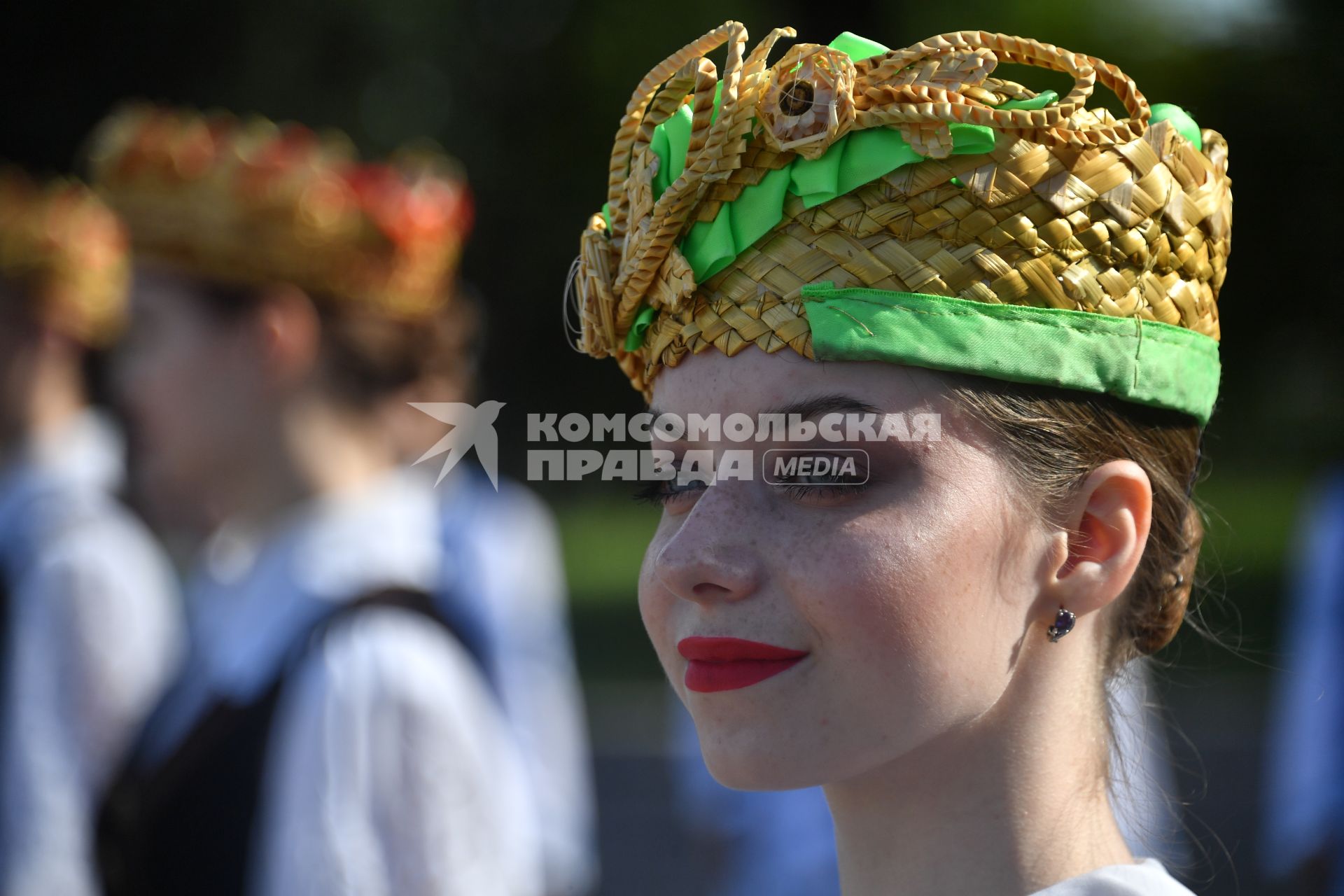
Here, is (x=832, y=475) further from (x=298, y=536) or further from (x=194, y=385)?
(x=194, y=385)

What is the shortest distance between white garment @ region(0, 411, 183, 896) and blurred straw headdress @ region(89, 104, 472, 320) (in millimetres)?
1297

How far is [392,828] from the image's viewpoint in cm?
323

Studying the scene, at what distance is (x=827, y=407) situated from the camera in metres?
1.69

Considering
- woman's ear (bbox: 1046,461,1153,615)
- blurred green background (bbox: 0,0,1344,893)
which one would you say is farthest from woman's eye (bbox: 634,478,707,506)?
blurred green background (bbox: 0,0,1344,893)

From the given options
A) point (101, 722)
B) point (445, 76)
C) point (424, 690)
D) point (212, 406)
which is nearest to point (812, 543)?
point (424, 690)

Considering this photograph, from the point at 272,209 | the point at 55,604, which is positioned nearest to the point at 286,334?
the point at 272,209

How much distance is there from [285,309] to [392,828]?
5.09 ft

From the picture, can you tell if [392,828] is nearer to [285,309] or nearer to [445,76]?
[285,309]

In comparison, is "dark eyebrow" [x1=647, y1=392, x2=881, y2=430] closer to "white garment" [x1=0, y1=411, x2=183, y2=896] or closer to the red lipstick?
the red lipstick

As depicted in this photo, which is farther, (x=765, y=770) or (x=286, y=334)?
(x=286, y=334)

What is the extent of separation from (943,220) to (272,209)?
2.80 m

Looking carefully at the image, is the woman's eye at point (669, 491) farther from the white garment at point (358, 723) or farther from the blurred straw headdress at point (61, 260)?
the blurred straw headdress at point (61, 260)

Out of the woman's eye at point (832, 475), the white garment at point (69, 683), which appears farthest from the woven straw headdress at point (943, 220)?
the white garment at point (69, 683)

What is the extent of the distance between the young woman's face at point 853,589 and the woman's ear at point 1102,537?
51mm
